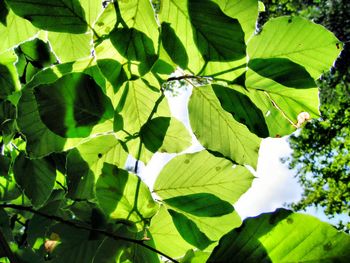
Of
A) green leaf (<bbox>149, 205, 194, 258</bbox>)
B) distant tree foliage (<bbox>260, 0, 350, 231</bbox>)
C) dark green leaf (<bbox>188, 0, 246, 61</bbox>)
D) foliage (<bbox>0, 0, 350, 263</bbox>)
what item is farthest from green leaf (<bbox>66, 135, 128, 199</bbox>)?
distant tree foliage (<bbox>260, 0, 350, 231</bbox>)

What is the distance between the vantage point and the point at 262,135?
0.53 meters

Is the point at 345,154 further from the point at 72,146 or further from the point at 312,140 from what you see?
the point at 72,146

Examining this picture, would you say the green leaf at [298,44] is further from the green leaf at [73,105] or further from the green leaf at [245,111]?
the green leaf at [73,105]

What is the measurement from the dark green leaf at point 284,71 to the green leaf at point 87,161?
26cm

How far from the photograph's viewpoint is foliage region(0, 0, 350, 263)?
20.0 inches

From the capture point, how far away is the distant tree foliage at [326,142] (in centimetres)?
988

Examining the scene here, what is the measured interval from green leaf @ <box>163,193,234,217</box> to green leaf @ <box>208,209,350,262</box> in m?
0.14

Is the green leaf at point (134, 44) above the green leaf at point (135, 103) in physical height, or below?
above

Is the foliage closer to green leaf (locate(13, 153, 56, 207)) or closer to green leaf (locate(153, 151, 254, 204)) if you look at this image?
green leaf (locate(153, 151, 254, 204))

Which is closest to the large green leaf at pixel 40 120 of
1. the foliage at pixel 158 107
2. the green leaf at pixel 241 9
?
the foliage at pixel 158 107

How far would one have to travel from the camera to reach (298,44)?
0.53 meters

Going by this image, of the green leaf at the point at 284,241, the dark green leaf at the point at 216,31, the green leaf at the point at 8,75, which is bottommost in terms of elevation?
the green leaf at the point at 284,241

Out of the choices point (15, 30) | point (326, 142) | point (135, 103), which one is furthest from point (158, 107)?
point (326, 142)

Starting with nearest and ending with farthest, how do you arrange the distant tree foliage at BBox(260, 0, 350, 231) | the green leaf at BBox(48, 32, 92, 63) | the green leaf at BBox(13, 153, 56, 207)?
the green leaf at BBox(48, 32, 92, 63) < the green leaf at BBox(13, 153, 56, 207) < the distant tree foliage at BBox(260, 0, 350, 231)
